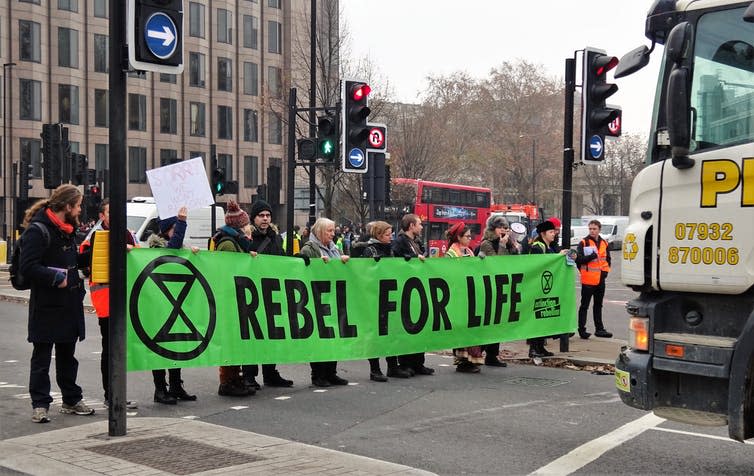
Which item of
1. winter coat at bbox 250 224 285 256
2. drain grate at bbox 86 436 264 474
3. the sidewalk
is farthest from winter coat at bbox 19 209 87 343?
winter coat at bbox 250 224 285 256

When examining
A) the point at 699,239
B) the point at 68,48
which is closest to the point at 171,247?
the point at 699,239

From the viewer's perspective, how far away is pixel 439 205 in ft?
160

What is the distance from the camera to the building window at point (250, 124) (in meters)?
73.5

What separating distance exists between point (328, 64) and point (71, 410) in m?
21.0

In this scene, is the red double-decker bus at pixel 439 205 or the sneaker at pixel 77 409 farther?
the red double-decker bus at pixel 439 205

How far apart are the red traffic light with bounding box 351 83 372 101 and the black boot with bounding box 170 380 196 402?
7245mm

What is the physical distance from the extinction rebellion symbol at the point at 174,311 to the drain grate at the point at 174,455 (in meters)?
1.38

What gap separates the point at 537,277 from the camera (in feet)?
38.7

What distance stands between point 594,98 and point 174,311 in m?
6.25

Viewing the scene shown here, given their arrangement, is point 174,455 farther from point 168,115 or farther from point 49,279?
point 168,115

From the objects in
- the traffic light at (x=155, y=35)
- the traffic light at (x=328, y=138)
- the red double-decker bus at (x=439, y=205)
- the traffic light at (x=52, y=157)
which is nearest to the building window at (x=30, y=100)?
the red double-decker bus at (x=439, y=205)

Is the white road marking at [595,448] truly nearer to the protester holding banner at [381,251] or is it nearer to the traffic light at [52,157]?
the protester holding banner at [381,251]

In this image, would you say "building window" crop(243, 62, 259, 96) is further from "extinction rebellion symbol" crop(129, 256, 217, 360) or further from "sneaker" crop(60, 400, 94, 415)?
"sneaker" crop(60, 400, 94, 415)

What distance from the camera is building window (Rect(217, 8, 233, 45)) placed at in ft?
234
